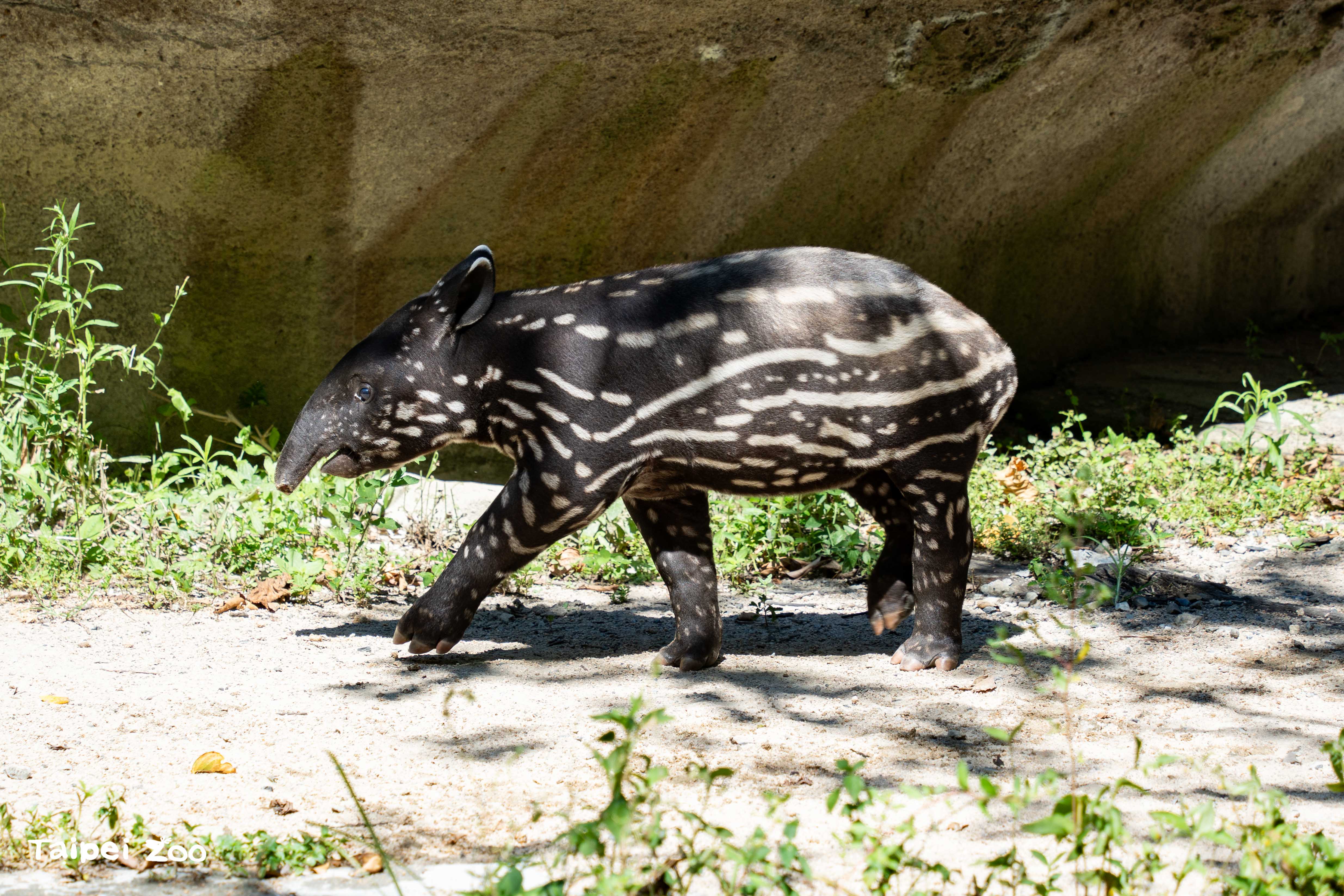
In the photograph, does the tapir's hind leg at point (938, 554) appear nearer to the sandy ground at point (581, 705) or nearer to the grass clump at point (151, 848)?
the sandy ground at point (581, 705)

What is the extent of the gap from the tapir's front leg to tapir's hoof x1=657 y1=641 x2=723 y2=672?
51cm

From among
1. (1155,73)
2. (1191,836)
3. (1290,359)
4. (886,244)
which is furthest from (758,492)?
(1290,359)

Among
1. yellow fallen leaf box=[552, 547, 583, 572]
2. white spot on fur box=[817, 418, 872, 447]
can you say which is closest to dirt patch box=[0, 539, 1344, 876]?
yellow fallen leaf box=[552, 547, 583, 572]

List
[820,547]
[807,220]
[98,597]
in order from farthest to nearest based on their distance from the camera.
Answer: [807,220] < [820,547] < [98,597]

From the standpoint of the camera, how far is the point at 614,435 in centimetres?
400

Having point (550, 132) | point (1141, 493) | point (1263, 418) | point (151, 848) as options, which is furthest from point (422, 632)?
point (1263, 418)

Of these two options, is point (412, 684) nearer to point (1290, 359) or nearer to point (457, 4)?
point (457, 4)

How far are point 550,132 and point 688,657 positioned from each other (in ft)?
10.4

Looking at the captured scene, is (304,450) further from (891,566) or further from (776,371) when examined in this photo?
(891,566)

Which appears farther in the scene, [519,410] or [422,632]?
[422,632]

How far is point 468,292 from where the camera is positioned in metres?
4.30

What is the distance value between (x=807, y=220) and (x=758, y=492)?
378cm

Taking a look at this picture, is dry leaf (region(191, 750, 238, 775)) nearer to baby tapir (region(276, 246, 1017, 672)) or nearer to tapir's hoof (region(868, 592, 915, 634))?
baby tapir (region(276, 246, 1017, 672))

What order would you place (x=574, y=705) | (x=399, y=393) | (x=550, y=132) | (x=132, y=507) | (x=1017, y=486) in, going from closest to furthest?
(x=574, y=705) → (x=399, y=393) → (x=132, y=507) → (x=1017, y=486) → (x=550, y=132)
